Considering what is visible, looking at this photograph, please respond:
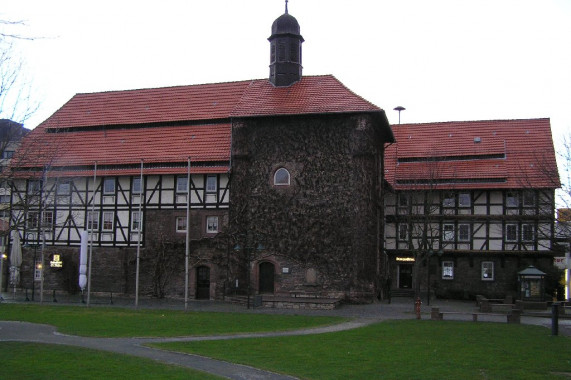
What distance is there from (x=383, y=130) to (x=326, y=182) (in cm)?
686

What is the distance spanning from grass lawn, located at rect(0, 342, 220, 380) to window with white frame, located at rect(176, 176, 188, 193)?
25.3 meters

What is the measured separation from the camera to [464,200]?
47.5 m

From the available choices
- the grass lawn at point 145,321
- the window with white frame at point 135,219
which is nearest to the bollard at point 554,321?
the grass lawn at point 145,321

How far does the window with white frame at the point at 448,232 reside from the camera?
47.5 meters

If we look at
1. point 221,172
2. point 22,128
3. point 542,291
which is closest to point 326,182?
point 221,172

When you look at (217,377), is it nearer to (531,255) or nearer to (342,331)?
(342,331)

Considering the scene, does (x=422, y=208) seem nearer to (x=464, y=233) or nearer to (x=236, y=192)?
(x=464, y=233)

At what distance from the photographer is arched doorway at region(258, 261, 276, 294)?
4000 cm

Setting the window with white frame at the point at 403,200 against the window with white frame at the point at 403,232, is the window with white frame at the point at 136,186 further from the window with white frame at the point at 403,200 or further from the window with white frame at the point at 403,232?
the window with white frame at the point at 403,232

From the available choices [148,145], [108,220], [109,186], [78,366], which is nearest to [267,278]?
[108,220]

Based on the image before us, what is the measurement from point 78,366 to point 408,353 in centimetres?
842

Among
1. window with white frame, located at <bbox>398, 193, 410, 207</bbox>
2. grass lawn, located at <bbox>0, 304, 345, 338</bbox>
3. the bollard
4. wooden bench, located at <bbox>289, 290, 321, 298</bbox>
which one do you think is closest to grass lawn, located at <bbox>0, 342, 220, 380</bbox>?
grass lawn, located at <bbox>0, 304, 345, 338</bbox>

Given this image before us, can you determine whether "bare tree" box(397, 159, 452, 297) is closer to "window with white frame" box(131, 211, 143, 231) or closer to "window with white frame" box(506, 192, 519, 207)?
"window with white frame" box(506, 192, 519, 207)

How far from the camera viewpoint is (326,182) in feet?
130
